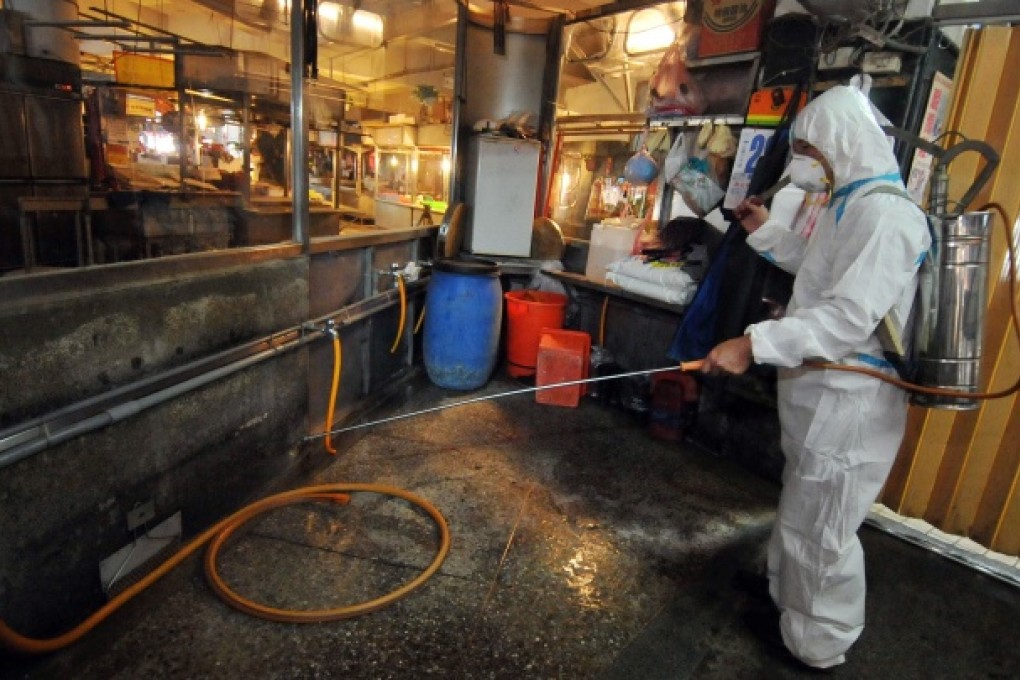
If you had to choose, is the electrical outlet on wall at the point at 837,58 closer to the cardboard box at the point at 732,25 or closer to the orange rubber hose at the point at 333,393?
the cardboard box at the point at 732,25

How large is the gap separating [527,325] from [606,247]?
39.1 inches

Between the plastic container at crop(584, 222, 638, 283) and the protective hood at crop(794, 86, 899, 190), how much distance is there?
242 centimetres

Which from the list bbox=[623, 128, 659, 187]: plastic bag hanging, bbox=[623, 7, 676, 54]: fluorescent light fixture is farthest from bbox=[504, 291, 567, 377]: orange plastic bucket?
bbox=[623, 7, 676, 54]: fluorescent light fixture

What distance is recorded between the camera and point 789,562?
2.08m

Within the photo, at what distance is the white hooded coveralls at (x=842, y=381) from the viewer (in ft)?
6.07

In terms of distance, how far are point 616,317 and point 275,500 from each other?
314 cm

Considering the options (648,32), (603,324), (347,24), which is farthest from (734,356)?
(347,24)

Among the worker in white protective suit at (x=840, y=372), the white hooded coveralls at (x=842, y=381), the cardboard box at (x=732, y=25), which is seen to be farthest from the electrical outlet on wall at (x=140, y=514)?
the cardboard box at (x=732, y=25)

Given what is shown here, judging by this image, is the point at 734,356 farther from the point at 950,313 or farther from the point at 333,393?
the point at 333,393

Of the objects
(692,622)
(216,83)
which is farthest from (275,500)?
(216,83)

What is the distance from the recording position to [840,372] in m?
1.98

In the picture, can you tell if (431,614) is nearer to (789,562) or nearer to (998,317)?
(789,562)

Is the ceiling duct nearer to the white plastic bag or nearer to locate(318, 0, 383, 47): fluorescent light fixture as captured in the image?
the white plastic bag

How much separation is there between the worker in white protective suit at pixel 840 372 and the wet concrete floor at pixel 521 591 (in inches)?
13.6
